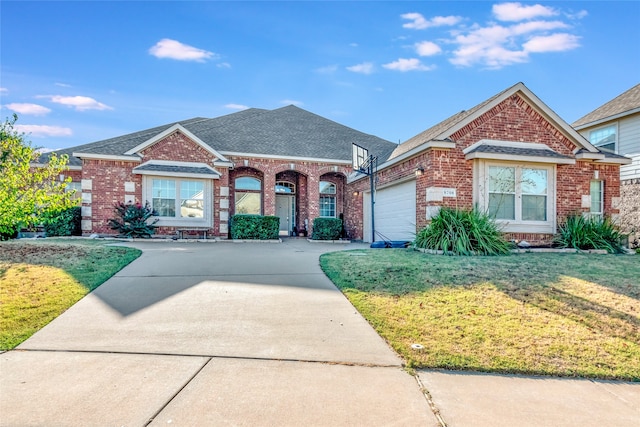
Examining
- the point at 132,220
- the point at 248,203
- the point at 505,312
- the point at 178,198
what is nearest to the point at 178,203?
the point at 178,198

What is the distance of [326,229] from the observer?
1692cm

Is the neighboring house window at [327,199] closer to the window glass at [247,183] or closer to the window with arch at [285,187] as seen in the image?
the window with arch at [285,187]

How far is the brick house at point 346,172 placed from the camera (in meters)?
11.7

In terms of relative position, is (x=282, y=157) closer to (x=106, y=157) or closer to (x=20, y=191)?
(x=106, y=157)

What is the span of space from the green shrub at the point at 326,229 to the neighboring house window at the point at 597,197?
31.9 ft

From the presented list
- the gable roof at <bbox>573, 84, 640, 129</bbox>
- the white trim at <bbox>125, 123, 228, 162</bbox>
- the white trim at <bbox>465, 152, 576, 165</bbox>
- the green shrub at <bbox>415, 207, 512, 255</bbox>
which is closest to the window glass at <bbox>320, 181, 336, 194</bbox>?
the white trim at <bbox>125, 123, 228, 162</bbox>

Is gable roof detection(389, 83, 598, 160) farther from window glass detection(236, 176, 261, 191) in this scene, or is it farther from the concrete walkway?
window glass detection(236, 176, 261, 191)

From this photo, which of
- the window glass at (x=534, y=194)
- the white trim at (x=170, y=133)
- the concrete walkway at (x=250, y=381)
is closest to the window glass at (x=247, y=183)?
the white trim at (x=170, y=133)

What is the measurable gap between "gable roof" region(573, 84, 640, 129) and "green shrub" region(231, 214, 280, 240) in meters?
15.2

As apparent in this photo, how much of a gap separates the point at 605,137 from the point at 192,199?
18858 mm

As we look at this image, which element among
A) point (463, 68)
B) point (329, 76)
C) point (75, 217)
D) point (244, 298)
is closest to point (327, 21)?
point (329, 76)

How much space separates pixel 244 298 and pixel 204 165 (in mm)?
12028

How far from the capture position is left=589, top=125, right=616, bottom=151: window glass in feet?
54.4

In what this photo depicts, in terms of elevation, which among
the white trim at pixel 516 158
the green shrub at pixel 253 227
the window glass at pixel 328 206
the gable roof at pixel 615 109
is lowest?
the green shrub at pixel 253 227
